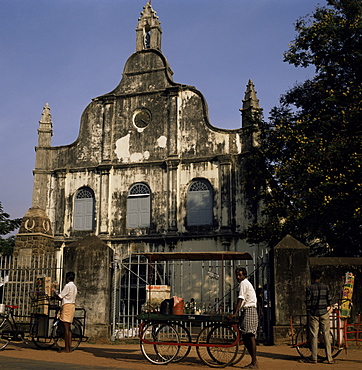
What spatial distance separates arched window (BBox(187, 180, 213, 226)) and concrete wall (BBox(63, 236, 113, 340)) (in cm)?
1045

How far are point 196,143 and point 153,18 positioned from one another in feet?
24.5

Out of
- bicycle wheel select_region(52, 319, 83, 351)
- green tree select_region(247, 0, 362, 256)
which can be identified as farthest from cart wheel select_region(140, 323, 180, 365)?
green tree select_region(247, 0, 362, 256)

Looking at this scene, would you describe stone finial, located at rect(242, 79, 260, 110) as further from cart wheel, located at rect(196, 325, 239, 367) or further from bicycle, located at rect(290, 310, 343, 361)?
cart wheel, located at rect(196, 325, 239, 367)

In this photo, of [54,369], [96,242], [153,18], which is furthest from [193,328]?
[153,18]

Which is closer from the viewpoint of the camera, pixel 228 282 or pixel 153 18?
pixel 228 282

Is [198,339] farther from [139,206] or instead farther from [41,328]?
[139,206]

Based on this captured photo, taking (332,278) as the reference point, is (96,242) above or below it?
above

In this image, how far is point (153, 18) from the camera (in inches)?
999

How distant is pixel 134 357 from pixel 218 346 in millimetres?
1929

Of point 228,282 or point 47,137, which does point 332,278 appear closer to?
point 228,282

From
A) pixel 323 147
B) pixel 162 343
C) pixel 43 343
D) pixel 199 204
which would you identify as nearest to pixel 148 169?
pixel 199 204

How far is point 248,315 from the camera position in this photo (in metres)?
7.80

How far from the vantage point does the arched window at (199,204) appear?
21828 mm

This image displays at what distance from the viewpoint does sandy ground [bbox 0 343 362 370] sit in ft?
26.1
